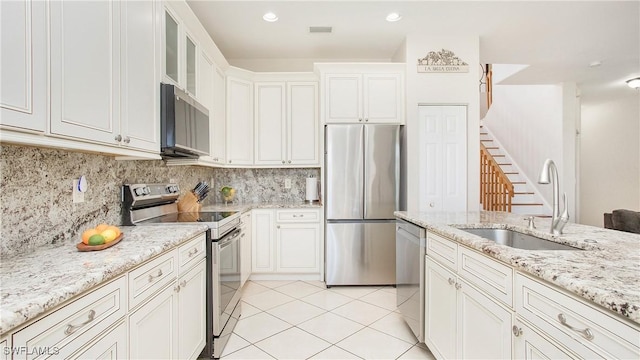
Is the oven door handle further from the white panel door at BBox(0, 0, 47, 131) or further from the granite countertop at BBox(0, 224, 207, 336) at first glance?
the white panel door at BBox(0, 0, 47, 131)

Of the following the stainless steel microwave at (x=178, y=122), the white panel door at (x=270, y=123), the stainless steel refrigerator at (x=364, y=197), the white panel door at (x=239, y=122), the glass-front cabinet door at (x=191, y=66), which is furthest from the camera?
the white panel door at (x=270, y=123)

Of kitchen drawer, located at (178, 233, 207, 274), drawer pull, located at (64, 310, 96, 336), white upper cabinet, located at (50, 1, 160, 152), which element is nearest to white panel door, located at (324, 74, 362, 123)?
white upper cabinet, located at (50, 1, 160, 152)

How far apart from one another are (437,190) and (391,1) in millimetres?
1950

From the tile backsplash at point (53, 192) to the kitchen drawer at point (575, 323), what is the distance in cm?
199

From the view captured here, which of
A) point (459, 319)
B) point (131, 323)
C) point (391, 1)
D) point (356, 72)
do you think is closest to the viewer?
point (131, 323)

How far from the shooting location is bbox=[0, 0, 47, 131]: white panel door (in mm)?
911

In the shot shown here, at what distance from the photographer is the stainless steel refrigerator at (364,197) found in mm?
3305

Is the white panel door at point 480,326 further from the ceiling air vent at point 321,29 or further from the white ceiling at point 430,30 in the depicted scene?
the ceiling air vent at point 321,29

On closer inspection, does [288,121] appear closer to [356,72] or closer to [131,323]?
[356,72]

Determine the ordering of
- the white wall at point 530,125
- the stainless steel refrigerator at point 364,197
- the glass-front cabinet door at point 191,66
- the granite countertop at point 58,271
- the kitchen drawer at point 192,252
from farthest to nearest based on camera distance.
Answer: the white wall at point 530,125 → the stainless steel refrigerator at point 364,197 → the glass-front cabinet door at point 191,66 → the kitchen drawer at point 192,252 → the granite countertop at point 58,271

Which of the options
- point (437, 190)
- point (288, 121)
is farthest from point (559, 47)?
point (288, 121)

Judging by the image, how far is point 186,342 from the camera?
1.66 meters

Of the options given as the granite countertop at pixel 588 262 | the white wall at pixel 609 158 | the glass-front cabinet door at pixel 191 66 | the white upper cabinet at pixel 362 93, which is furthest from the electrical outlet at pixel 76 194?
the white wall at pixel 609 158

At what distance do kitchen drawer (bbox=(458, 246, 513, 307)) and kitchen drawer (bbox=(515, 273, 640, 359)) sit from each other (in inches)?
2.2
